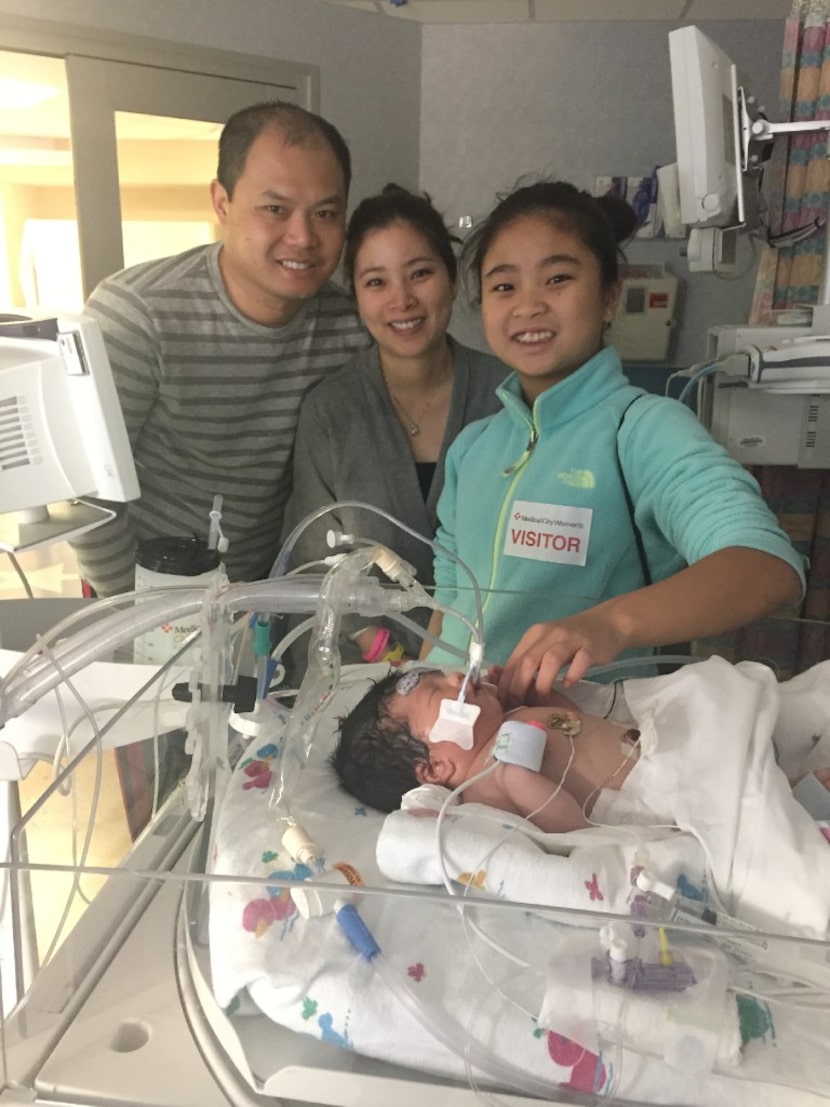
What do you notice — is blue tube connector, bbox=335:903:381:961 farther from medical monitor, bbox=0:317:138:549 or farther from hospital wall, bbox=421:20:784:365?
hospital wall, bbox=421:20:784:365

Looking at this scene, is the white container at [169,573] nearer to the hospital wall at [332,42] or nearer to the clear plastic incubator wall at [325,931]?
the clear plastic incubator wall at [325,931]

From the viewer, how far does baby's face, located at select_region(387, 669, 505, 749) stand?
1.04 meters

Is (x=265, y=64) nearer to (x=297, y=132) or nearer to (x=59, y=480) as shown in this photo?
(x=297, y=132)

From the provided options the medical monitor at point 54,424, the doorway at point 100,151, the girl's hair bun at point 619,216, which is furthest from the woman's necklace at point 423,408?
the doorway at point 100,151

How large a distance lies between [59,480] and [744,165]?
1.70 meters

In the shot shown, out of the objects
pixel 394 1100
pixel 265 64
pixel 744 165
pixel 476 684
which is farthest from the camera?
pixel 265 64

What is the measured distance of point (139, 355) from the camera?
166 cm

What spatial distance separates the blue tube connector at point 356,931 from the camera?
72 cm

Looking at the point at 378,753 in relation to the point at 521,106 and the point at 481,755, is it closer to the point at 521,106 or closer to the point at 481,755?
the point at 481,755

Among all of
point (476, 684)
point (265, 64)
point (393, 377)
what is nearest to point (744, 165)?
point (393, 377)

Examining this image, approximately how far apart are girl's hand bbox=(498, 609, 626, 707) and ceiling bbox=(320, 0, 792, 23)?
10.1 ft

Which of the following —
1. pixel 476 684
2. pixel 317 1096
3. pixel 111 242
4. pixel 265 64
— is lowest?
pixel 317 1096

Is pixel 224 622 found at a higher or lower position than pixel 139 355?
lower

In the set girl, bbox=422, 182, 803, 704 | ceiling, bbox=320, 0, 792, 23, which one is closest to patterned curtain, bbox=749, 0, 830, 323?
ceiling, bbox=320, 0, 792, 23
